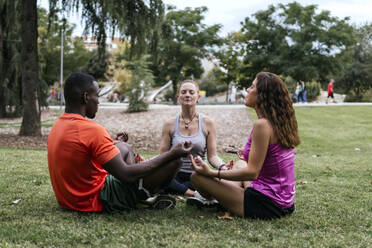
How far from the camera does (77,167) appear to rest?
3262 mm

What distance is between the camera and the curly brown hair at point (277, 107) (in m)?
3.25

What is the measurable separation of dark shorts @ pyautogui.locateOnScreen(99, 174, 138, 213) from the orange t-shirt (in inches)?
2.2

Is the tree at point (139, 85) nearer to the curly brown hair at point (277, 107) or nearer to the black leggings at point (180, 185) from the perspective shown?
the black leggings at point (180, 185)

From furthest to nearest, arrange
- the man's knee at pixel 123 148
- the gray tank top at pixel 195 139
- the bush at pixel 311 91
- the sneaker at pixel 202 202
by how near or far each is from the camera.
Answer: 1. the bush at pixel 311 91
2. the gray tank top at pixel 195 139
3. the sneaker at pixel 202 202
4. the man's knee at pixel 123 148

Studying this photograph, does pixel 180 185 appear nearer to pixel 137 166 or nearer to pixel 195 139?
pixel 195 139

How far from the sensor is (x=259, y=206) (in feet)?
11.3

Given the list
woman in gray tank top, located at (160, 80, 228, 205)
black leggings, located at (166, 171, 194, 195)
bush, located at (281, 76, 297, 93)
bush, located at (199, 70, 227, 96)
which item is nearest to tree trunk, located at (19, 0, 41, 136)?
woman in gray tank top, located at (160, 80, 228, 205)

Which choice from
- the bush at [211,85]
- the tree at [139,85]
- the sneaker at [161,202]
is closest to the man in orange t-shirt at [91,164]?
the sneaker at [161,202]

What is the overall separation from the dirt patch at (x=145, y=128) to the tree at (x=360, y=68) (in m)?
36.8

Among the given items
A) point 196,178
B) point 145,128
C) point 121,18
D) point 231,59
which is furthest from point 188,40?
point 196,178

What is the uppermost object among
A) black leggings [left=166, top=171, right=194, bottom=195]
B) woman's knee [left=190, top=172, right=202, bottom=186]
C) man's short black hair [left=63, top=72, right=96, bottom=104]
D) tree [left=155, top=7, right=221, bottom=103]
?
tree [left=155, top=7, right=221, bottom=103]

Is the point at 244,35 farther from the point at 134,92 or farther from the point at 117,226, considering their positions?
the point at 117,226

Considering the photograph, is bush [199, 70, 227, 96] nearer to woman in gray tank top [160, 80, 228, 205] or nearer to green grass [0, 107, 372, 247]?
green grass [0, 107, 372, 247]

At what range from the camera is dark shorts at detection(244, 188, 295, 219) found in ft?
11.3
